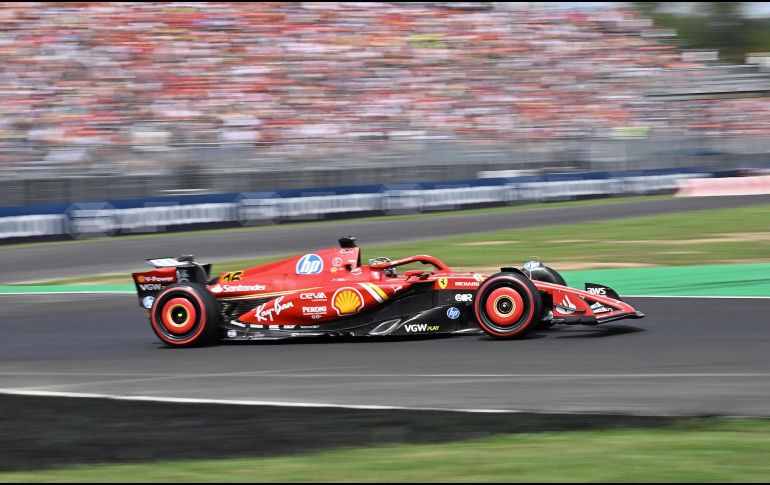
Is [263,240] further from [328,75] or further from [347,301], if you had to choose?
[347,301]

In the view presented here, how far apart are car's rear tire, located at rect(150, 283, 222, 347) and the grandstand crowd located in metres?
14.3

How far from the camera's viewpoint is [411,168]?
→ 1117 inches

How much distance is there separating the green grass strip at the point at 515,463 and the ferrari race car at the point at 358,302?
334 centimetres

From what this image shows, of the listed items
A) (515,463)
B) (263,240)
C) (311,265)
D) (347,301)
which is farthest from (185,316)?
(263,240)

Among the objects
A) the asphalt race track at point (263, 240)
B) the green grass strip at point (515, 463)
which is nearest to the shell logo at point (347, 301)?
the green grass strip at point (515, 463)

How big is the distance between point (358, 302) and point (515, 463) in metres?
4.66

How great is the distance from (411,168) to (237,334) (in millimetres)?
18327

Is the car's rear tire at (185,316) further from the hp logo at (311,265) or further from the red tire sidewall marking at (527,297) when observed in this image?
the red tire sidewall marking at (527,297)

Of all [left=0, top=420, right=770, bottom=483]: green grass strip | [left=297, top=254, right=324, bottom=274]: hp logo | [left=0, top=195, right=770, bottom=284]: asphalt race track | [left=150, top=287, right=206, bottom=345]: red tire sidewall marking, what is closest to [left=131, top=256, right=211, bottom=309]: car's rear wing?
→ [left=150, top=287, right=206, bottom=345]: red tire sidewall marking

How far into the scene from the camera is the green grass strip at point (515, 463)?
16.9ft

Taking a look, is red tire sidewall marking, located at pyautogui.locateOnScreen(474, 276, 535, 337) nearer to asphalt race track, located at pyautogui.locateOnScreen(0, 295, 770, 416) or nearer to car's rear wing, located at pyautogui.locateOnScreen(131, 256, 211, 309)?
asphalt race track, located at pyautogui.locateOnScreen(0, 295, 770, 416)

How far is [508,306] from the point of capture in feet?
31.6

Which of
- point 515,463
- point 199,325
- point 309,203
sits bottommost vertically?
point 515,463

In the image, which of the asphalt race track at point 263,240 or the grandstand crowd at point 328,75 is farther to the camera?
the grandstand crowd at point 328,75
